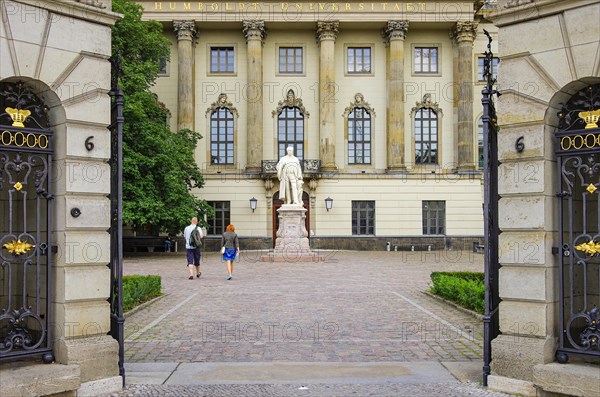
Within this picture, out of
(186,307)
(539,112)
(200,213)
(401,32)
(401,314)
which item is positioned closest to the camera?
(539,112)

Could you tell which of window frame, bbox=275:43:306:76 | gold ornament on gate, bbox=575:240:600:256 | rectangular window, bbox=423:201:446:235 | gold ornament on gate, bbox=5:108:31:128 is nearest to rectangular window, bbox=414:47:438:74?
window frame, bbox=275:43:306:76

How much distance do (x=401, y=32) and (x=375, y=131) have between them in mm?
7315

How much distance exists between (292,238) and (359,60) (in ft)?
69.9

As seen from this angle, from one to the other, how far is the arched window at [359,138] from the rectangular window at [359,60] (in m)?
3.37

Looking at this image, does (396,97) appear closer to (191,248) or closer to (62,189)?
(191,248)

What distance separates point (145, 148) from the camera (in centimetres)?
3722

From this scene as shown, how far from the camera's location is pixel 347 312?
14.2 metres

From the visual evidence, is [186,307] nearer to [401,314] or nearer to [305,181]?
[401,314]

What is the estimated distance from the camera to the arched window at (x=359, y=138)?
48906mm

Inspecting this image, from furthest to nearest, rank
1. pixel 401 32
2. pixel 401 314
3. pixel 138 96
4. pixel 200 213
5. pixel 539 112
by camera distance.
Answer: pixel 401 32 < pixel 200 213 < pixel 138 96 < pixel 401 314 < pixel 539 112

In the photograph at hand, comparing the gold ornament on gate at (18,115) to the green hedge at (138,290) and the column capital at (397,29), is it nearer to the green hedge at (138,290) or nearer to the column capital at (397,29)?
the green hedge at (138,290)

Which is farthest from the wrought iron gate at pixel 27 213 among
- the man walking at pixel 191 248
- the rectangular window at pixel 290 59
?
the rectangular window at pixel 290 59

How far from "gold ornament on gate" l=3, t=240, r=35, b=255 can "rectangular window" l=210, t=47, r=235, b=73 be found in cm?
4285

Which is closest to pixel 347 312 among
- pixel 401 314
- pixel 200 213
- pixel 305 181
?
pixel 401 314
